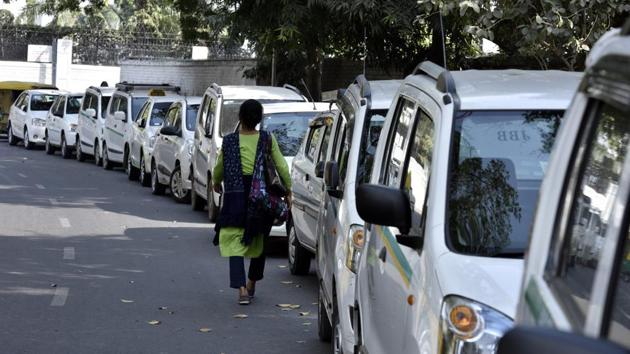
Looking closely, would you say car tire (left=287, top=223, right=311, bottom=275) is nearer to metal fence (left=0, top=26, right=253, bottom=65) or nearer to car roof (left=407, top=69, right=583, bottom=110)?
car roof (left=407, top=69, right=583, bottom=110)

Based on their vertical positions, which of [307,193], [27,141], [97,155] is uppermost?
[307,193]

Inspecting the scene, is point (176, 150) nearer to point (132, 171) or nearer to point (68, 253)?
point (132, 171)

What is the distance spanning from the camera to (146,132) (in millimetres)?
24281

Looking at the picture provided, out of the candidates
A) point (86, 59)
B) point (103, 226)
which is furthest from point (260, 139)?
point (86, 59)

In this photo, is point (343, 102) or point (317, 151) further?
point (317, 151)

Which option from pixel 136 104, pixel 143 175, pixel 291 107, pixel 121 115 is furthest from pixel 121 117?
pixel 291 107

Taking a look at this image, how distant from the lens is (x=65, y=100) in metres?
34.5

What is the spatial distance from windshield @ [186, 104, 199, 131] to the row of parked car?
8.11 metres

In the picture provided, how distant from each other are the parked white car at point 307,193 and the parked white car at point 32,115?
79.4 ft

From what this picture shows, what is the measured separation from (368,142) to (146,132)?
15.2m

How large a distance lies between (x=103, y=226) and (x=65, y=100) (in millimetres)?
17528

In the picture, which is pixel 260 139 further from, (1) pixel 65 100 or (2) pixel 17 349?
(1) pixel 65 100

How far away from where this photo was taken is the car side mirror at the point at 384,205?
5.09m

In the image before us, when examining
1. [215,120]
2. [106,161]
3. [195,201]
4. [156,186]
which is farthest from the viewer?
[106,161]
